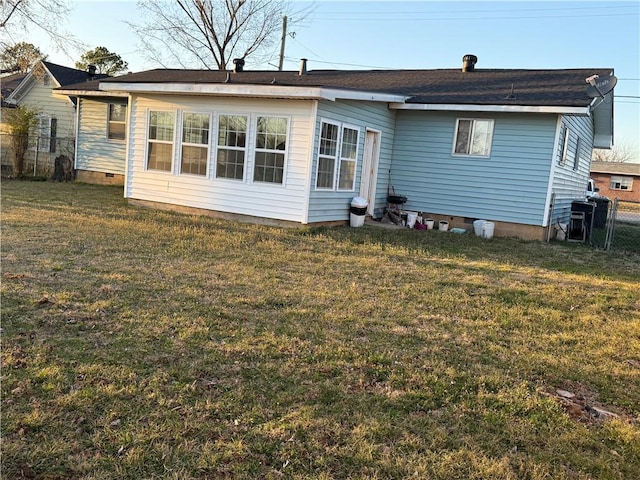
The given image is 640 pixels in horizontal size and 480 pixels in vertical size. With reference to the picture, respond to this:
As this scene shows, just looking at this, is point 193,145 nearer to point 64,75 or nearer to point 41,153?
point 41,153

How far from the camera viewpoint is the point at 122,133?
17.6 metres

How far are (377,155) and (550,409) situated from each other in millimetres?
9679

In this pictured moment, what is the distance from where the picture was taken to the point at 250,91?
974 centimetres

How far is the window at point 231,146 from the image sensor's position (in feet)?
34.7

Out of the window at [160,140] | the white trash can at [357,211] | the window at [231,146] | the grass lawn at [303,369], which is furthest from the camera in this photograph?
the window at [160,140]

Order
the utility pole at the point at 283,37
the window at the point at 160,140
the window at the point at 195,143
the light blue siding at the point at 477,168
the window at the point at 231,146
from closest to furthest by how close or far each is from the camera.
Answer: the window at the point at 231,146
the window at the point at 195,143
the light blue siding at the point at 477,168
the window at the point at 160,140
the utility pole at the point at 283,37

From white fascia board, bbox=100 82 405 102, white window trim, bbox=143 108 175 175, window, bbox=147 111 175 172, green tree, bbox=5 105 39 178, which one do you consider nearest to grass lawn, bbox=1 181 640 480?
white fascia board, bbox=100 82 405 102

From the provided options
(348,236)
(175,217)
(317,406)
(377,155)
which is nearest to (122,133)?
(175,217)

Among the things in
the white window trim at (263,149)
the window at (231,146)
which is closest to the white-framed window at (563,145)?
the white window trim at (263,149)

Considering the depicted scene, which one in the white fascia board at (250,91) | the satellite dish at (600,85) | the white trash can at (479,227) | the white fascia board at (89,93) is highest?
the satellite dish at (600,85)

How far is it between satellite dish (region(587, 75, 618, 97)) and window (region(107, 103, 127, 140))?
14.5 metres

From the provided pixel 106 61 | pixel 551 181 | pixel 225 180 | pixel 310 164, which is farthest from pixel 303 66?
pixel 106 61

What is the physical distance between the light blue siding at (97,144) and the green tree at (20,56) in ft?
16.8

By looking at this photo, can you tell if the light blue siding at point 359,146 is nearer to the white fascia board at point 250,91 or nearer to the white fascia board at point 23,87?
the white fascia board at point 250,91
